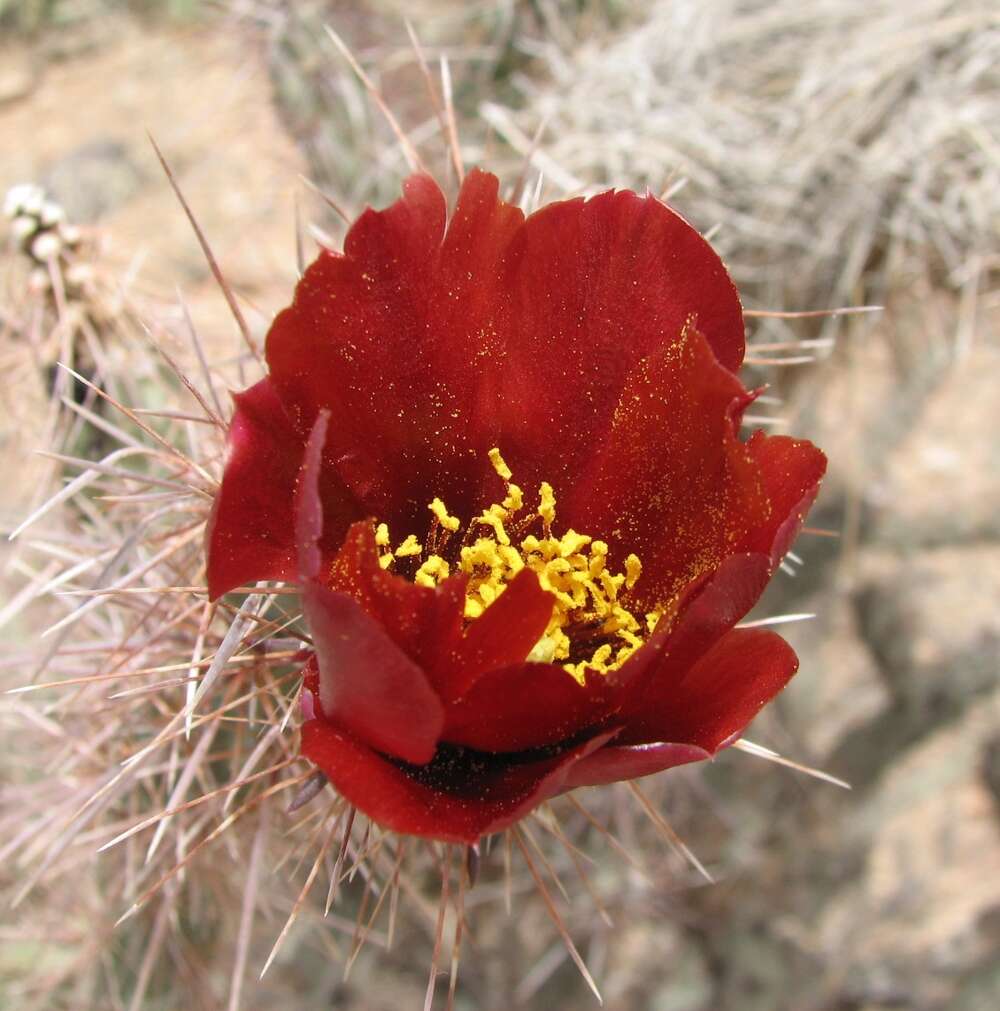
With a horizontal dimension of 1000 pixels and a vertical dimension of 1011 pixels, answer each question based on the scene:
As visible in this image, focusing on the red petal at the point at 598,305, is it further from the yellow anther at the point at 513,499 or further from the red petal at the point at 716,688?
the red petal at the point at 716,688

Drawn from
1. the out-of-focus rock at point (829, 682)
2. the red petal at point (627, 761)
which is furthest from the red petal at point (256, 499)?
the out-of-focus rock at point (829, 682)

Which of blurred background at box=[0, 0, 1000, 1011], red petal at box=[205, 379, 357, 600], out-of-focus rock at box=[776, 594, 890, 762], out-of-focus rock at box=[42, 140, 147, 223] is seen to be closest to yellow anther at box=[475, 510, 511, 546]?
red petal at box=[205, 379, 357, 600]

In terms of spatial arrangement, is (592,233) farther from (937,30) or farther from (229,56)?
(229,56)

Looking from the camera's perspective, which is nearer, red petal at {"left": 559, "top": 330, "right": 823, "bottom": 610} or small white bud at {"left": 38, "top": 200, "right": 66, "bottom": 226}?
red petal at {"left": 559, "top": 330, "right": 823, "bottom": 610}

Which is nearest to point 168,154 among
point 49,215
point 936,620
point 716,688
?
point 49,215

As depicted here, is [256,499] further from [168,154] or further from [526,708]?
[168,154]

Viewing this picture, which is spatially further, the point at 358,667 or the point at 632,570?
the point at 632,570

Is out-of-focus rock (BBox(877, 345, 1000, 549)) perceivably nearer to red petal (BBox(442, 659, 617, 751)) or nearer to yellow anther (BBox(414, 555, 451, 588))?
yellow anther (BBox(414, 555, 451, 588))
